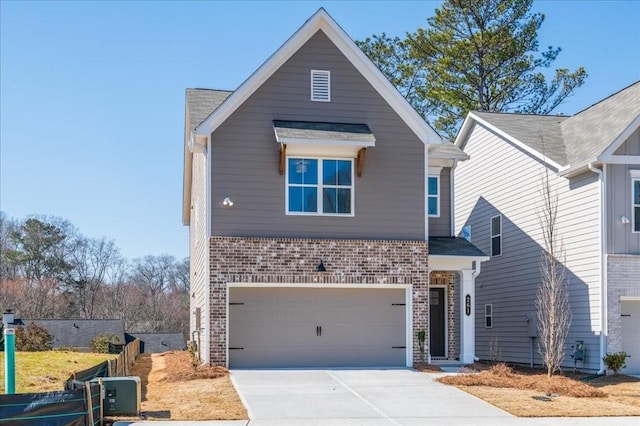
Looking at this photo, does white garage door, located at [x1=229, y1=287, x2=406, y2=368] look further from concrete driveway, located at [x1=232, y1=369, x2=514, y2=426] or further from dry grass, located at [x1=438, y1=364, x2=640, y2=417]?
dry grass, located at [x1=438, y1=364, x2=640, y2=417]

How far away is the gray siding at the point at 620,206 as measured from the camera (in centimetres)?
1981

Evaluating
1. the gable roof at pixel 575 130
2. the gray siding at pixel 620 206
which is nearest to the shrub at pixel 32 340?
the gable roof at pixel 575 130

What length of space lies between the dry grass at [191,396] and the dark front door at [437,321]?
6860 millimetres

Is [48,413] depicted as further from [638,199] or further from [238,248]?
[638,199]

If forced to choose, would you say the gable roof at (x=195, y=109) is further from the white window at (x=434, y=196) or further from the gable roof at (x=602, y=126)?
the gable roof at (x=602, y=126)

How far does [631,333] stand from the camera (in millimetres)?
20344

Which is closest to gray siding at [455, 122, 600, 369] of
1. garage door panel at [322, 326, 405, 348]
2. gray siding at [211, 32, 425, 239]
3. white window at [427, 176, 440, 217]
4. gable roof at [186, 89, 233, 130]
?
white window at [427, 176, 440, 217]

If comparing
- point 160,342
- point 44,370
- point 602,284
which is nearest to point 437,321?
point 602,284

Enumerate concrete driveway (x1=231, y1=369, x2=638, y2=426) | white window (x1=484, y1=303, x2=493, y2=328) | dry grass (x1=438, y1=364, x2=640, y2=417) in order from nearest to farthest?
concrete driveway (x1=231, y1=369, x2=638, y2=426) < dry grass (x1=438, y1=364, x2=640, y2=417) < white window (x1=484, y1=303, x2=493, y2=328)

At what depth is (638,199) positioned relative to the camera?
20.1 metres

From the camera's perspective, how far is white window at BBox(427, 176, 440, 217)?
73.5 feet

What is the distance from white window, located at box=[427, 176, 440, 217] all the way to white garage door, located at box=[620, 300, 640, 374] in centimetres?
549

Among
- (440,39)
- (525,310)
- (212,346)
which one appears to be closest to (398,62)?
(440,39)

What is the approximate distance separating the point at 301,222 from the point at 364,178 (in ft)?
6.39
